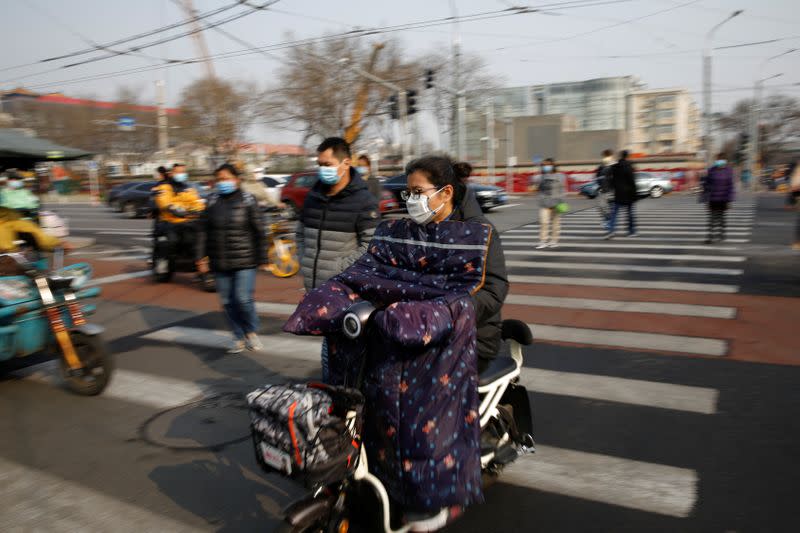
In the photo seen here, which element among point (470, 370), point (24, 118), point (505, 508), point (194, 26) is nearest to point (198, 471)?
point (505, 508)

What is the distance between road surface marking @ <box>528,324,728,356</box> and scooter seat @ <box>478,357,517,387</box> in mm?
3512

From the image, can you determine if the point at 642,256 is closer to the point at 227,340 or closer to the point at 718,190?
the point at 718,190

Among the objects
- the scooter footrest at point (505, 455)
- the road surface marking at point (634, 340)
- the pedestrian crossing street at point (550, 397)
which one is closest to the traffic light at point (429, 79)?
the pedestrian crossing street at point (550, 397)

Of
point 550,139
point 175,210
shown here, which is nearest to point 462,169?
point 175,210

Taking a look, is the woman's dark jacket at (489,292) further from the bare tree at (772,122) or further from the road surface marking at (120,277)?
the bare tree at (772,122)

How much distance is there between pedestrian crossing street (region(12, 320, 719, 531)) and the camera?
12.3 ft

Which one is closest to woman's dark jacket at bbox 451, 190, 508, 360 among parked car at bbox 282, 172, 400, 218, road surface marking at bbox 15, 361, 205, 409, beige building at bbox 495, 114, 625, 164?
road surface marking at bbox 15, 361, 205, 409

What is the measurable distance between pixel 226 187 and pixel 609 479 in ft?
14.8

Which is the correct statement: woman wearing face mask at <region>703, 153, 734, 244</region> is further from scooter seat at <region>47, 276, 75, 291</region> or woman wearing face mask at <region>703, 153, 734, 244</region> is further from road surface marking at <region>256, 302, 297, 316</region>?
scooter seat at <region>47, 276, 75, 291</region>

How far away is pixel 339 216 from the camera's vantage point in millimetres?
5246

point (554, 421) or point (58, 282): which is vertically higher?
point (58, 282)

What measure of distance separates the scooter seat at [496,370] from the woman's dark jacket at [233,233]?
3669mm

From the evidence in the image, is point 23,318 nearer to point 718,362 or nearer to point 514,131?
point 718,362

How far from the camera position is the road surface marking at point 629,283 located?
9367mm
